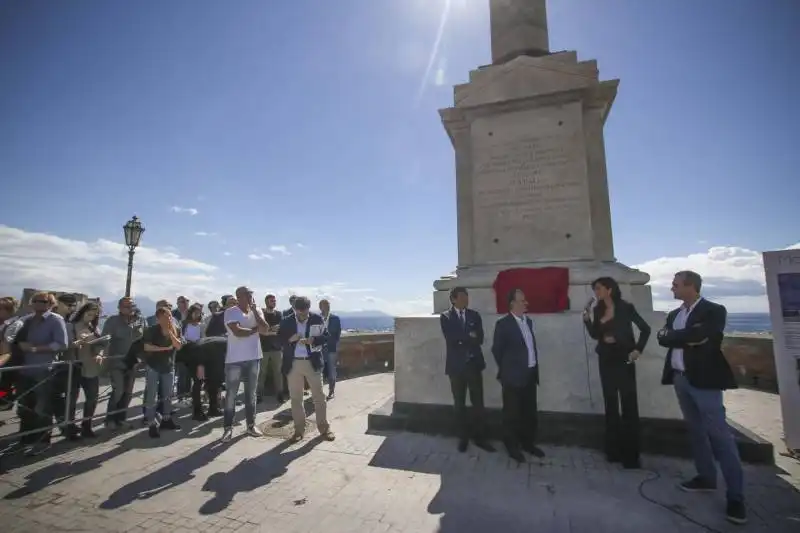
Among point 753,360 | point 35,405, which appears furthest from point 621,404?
point 35,405

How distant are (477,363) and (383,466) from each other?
1.78 metres

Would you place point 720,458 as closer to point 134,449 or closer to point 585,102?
point 585,102

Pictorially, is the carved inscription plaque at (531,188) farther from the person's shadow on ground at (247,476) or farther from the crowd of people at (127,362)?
the person's shadow on ground at (247,476)

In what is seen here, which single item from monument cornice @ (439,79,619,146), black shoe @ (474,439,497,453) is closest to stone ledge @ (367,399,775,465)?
black shoe @ (474,439,497,453)

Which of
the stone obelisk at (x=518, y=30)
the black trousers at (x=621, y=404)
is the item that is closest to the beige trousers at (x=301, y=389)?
the black trousers at (x=621, y=404)

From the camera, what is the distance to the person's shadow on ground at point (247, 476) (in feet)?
12.0

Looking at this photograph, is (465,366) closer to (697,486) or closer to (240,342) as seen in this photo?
(697,486)

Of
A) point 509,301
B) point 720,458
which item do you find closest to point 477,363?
point 509,301

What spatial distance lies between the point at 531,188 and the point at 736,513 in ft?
→ 15.1

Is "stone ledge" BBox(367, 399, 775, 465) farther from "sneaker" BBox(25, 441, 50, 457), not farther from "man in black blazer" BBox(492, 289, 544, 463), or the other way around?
"sneaker" BBox(25, 441, 50, 457)

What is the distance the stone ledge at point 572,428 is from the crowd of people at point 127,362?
3.77ft

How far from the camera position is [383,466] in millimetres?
4441

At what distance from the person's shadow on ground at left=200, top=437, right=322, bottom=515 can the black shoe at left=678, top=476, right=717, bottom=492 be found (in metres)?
4.32

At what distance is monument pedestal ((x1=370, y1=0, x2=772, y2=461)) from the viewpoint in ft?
17.0
